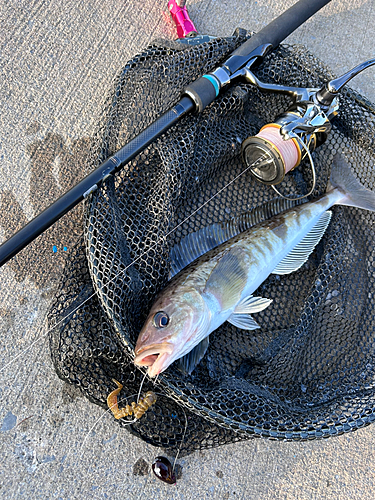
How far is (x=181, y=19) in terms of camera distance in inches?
118

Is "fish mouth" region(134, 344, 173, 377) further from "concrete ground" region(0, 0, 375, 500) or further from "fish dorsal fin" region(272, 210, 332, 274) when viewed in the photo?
"fish dorsal fin" region(272, 210, 332, 274)

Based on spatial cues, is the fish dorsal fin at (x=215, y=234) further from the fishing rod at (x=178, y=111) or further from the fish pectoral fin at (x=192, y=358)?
the fishing rod at (x=178, y=111)

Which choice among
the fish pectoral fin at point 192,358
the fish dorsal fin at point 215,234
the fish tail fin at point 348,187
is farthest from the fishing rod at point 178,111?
the fish pectoral fin at point 192,358

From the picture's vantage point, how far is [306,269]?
2.76 meters

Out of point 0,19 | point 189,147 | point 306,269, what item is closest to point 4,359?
point 189,147

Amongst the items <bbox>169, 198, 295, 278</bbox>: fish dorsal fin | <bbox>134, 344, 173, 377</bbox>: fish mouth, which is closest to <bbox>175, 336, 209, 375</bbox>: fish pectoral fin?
<bbox>134, 344, 173, 377</bbox>: fish mouth

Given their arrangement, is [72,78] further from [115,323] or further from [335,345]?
[335,345]

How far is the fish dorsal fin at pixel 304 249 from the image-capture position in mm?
2654

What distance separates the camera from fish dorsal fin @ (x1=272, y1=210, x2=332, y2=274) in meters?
2.65

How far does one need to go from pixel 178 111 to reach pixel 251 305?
4.25 ft

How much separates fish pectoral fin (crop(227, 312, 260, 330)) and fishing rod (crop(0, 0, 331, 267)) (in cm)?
118

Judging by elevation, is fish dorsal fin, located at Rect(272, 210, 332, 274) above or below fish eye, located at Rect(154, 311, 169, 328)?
below

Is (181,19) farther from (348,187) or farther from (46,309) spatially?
(46,309)

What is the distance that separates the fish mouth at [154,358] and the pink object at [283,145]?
1.31 m
